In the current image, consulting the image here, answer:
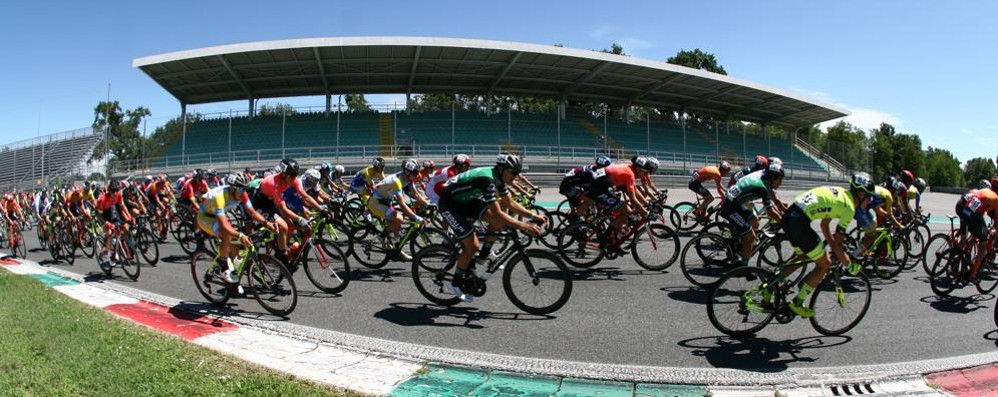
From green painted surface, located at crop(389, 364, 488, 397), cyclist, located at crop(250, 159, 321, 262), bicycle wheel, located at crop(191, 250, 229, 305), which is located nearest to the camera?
green painted surface, located at crop(389, 364, 488, 397)

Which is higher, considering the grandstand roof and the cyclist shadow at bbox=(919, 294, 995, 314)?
the grandstand roof

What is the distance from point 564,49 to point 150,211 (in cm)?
2073

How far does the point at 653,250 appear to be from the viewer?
8938 mm

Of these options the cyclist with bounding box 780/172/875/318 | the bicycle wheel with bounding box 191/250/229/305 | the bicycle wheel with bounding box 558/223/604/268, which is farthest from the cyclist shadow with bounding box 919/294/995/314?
the bicycle wheel with bounding box 191/250/229/305

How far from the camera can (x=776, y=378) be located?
4730 millimetres

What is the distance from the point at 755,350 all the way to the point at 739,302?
50 cm

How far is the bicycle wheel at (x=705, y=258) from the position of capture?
8.11 meters

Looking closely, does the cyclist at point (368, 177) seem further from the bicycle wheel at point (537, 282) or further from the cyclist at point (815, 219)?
the cyclist at point (815, 219)

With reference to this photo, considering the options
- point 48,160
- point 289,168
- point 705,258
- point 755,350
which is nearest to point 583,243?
point 705,258

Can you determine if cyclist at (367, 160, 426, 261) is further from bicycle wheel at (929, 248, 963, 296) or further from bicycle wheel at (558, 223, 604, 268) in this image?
bicycle wheel at (929, 248, 963, 296)

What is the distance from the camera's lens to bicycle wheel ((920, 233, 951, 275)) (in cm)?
870

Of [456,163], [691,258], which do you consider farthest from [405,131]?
[691,258]

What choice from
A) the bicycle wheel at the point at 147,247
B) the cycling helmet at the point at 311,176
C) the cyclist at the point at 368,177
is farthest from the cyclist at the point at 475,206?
the bicycle wheel at the point at 147,247

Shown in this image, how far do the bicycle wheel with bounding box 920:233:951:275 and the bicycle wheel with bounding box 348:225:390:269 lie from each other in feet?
28.0
